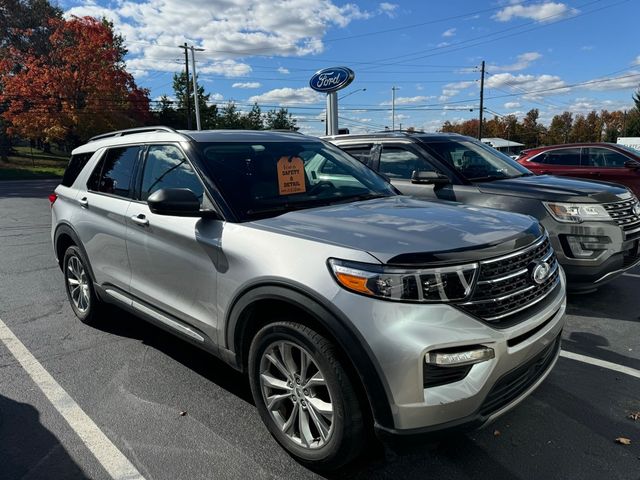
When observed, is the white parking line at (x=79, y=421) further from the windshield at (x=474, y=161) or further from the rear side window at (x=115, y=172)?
the windshield at (x=474, y=161)

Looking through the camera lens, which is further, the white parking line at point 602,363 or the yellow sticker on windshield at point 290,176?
the white parking line at point 602,363

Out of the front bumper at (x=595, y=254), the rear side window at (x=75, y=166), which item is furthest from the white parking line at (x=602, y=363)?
the rear side window at (x=75, y=166)

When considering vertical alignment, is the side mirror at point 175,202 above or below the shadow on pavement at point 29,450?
above

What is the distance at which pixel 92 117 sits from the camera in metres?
34.2

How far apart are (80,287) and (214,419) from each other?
248 centimetres

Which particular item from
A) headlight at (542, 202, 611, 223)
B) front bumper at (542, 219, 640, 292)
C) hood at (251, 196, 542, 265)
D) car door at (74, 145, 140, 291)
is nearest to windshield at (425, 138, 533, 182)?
headlight at (542, 202, 611, 223)

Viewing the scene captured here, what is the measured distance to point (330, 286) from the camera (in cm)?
229

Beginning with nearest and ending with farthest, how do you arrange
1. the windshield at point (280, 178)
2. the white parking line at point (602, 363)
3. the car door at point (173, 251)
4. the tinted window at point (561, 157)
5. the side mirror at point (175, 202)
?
the side mirror at point (175, 202)
the car door at point (173, 251)
the windshield at point (280, 178)
the white parking line at point (602, 363)
the tinted window at point (561, 157)

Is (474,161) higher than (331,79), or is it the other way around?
(331,79)

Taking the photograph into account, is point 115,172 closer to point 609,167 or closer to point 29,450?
point 29,450

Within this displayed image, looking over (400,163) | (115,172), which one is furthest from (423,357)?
(400,163)

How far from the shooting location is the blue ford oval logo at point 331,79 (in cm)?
1613

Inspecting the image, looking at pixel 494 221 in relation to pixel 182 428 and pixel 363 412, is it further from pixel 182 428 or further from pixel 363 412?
pixel 182 428

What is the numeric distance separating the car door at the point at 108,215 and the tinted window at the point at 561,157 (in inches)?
398
